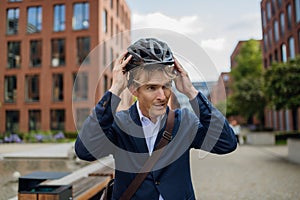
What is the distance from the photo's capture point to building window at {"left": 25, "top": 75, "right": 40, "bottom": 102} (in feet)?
10.3

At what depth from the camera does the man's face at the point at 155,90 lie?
4.42 ft

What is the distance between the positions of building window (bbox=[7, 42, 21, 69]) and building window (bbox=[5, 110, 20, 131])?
1.64 feet

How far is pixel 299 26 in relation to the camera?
19.7 meters

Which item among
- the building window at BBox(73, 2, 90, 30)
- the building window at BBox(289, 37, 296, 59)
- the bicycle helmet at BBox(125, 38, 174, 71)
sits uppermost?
the building window at BBox(289, 37, 296, 59)

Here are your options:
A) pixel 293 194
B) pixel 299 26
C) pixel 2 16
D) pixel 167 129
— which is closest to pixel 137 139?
pixel 167 129

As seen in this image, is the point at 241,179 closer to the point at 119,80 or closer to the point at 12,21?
the point at 12,21

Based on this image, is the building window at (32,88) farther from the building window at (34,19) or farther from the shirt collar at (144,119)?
the shirt collar at (144,119)

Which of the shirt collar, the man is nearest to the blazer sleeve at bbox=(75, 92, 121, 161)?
the man

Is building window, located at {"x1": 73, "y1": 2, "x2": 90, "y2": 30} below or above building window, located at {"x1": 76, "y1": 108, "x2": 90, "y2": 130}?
below

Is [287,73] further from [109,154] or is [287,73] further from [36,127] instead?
[109,154]

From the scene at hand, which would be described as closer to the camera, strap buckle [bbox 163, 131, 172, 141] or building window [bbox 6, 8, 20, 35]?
strap buckle [bbox 163, 131, 172, 141]

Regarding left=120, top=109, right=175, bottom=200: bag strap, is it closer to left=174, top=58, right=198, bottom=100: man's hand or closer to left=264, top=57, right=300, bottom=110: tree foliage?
left=174, top=58, right=198, bottom=100: man's hand

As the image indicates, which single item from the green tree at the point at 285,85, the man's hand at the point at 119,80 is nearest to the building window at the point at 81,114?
the man's hand at the point at 119,80

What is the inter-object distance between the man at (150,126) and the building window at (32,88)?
1.78 m
